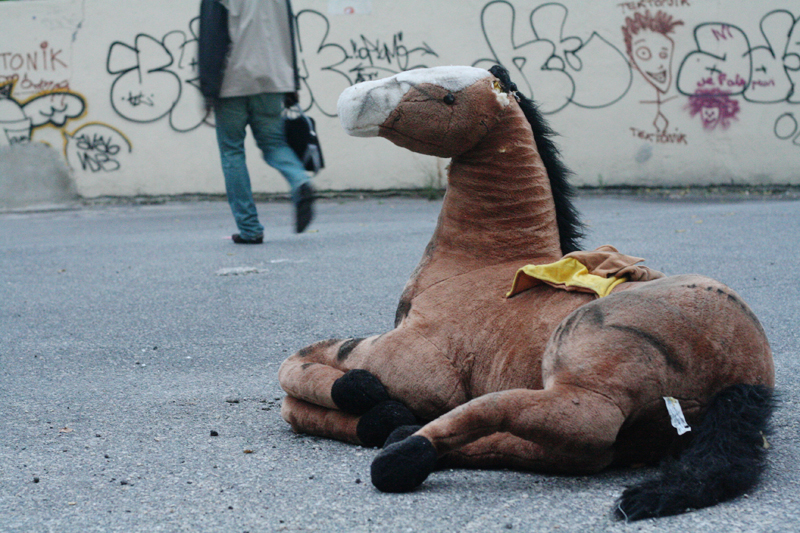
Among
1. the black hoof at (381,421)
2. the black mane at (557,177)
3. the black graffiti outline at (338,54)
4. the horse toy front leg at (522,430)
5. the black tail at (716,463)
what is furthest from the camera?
the black graffiti outline at (338,54)

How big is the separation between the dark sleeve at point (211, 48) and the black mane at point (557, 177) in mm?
3350

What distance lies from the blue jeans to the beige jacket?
0.36 feet

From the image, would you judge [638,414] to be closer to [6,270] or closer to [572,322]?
[572,322]


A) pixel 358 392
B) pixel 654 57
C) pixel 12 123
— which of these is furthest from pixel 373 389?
pixel 12 123

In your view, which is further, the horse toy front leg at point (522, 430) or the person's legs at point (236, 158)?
the person's legs at point (236, 158)

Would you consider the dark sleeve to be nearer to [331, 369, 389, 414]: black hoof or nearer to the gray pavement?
the gray pavement

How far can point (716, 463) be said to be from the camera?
162 cm

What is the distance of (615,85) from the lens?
10.2 meters

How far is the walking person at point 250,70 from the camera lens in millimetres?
5219

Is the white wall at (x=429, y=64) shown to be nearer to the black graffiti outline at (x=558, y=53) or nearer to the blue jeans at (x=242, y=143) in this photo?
the black graffiti outline at (x=558, y=53)

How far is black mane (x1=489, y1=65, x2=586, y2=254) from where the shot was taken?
2.32 metres

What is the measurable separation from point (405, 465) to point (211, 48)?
13.6 ft

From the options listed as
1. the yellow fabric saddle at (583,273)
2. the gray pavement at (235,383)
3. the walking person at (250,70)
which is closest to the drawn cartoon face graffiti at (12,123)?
the gray pavement at (235,383)

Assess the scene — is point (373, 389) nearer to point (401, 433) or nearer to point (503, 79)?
point (401, 433)
